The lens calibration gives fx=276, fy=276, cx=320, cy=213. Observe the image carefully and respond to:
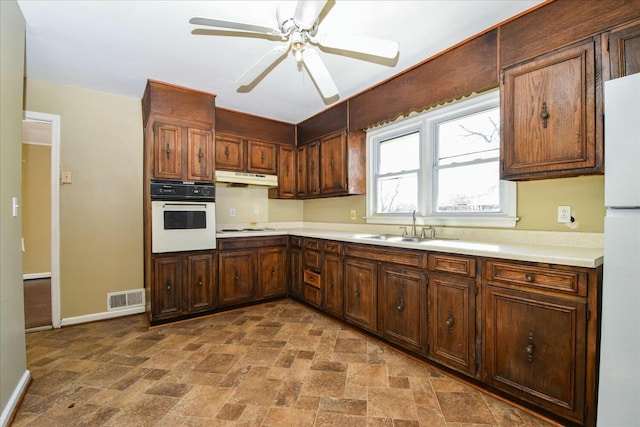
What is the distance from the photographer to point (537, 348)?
1.61 m

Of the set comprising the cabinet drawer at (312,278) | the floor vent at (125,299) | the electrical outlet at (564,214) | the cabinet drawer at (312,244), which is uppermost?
the electrical outlet at (564,214)

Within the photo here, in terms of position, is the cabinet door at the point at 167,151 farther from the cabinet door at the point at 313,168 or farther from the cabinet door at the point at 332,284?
the cabinet door at the point at 332,284

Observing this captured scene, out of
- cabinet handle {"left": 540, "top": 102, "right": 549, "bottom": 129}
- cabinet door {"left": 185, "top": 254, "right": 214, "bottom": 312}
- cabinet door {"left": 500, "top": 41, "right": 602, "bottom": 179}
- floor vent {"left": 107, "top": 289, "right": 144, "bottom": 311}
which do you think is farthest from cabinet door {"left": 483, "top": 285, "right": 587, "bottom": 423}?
floor vent {"left": 107, "top": 289, "right": 144, "bottom": 311}

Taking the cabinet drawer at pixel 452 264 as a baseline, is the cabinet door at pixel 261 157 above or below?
above

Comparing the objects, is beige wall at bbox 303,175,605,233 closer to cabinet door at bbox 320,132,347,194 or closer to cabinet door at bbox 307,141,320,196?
cabinet door at bbox 320,132,347,194

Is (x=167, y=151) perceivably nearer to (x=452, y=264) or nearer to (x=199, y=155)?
(x=199, y=155)

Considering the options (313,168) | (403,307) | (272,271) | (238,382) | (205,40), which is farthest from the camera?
(313,168)

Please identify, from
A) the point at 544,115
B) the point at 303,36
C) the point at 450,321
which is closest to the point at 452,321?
the point at 450,321

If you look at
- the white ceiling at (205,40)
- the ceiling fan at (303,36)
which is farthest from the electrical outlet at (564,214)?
the ceiling fan at (303,36)

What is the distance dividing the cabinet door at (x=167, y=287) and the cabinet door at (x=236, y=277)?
445 millimetres

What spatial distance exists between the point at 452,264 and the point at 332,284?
1.44 m

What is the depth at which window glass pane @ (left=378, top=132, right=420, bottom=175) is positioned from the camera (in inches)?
120

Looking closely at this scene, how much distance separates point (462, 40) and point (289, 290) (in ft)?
11.0

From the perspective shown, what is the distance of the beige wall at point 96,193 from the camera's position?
3.01 meters
